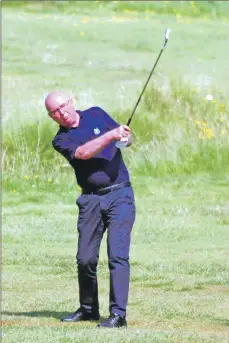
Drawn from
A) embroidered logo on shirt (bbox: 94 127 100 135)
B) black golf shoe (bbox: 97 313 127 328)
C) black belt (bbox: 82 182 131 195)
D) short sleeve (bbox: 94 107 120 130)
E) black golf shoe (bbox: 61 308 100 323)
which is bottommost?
black golf shoe (bbox: 61 308 100 323)

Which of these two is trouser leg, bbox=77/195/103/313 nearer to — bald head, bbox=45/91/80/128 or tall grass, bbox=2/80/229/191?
bald head, bbox=45/91/80/128

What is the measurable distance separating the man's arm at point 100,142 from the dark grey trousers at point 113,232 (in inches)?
15.3

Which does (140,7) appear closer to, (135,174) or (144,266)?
(135,174)

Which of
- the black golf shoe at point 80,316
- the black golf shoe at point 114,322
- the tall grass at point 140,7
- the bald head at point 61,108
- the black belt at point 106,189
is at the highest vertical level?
the tall grass at point 140,7

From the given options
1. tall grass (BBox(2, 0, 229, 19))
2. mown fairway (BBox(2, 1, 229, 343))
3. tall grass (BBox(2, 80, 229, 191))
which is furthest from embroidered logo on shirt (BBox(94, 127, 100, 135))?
tall grass (BBox(2, 0, 229, 19))

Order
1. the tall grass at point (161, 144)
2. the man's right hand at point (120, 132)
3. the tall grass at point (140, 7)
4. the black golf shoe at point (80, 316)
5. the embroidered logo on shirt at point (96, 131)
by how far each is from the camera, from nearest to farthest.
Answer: the man's right hand at point (120, 132) → the embroidered logo on shirt at point (96, 131) → the black golf shoe at point (80, 316) → the tall grass at point (161, 144) → the tall grass at point (140, 7)

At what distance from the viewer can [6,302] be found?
10617mm

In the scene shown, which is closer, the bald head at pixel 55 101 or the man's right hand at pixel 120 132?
the man's right hand at pixel 120 132

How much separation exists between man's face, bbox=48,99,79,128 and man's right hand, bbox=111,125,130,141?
0.42 meters

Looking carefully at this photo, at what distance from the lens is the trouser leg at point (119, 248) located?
29.3 feet

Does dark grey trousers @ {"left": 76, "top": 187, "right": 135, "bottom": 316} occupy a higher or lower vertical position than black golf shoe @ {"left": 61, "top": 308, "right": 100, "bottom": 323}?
higher

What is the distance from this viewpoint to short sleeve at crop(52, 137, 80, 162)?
8906mm

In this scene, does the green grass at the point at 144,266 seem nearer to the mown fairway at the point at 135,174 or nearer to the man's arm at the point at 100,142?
the mown fairway at the point at 135,174

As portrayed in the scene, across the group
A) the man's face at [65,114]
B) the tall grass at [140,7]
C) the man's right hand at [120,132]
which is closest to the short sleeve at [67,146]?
the man's face at [65,114]
